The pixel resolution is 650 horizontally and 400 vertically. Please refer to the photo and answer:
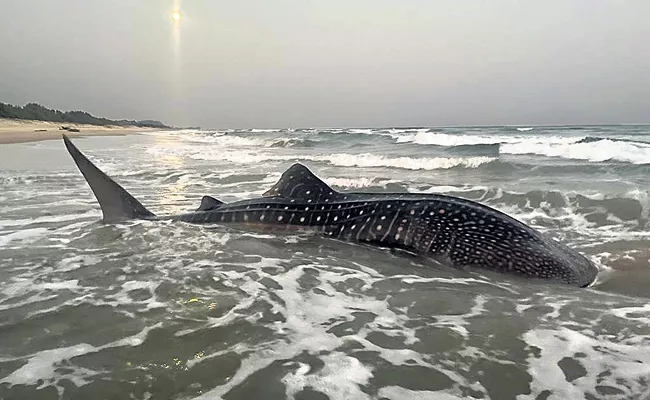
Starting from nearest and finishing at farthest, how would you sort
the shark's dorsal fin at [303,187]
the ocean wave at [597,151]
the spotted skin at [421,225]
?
the spotted skin at [421,225], the shark's dorsal fin at [303,187], the ocean wave at [597,151]

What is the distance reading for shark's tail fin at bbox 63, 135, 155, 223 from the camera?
18.5 ft

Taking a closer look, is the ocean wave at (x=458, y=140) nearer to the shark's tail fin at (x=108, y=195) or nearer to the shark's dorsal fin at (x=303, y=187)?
the shark's dorsal fin at (x=303, y=187)

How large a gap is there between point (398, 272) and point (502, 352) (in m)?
1.69

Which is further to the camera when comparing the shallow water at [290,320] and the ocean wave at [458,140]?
the ocean wave at [458,140]

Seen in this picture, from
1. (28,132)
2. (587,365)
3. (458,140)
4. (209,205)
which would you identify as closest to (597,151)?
(458,140)

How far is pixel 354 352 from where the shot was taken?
264 cm

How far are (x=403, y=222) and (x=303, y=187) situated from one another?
1476 mm

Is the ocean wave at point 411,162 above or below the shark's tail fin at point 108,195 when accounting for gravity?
below

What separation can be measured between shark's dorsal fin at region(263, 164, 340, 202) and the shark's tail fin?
1834 mm

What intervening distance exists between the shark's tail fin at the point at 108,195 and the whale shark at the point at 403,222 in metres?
0.01

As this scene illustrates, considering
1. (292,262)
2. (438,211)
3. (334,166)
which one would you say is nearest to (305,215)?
(292,262)

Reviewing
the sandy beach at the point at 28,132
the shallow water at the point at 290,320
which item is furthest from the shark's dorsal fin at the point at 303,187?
the sandy beach at the point at 28,132

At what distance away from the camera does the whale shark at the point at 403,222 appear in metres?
4.39

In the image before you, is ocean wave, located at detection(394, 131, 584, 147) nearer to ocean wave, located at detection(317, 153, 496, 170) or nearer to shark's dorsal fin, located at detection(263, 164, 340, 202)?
ocean wave, located at detection(317, 153, 496, 170)
